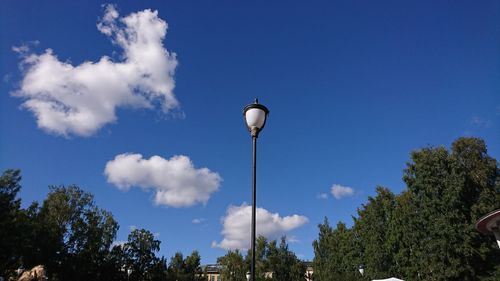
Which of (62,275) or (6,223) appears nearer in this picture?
(6,223)

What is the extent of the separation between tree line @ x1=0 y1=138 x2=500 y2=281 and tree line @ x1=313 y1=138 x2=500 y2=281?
7cm

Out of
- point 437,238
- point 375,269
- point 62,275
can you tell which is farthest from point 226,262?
point 437,238

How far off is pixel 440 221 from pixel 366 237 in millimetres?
11136

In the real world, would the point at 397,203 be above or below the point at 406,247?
above

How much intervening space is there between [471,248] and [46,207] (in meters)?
42.6

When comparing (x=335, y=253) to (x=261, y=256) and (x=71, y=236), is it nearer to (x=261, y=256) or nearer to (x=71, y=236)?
(x=261, y=256)

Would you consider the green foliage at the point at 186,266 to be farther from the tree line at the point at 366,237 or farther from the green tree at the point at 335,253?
the green tree at the point at 335,253

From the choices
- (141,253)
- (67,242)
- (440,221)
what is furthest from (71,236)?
(440,221)

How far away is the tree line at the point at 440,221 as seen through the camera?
30266mm

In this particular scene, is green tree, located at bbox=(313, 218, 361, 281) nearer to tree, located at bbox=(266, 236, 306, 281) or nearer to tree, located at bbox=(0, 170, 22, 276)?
tree, located at bbox=(266, 236, 306, 281)

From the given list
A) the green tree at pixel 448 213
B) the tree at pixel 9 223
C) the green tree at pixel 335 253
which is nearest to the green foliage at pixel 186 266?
the green tree at pixel 335 253

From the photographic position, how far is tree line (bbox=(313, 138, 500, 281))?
30266 mm

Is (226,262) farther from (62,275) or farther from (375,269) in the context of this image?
(375,269)

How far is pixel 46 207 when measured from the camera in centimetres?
4766
